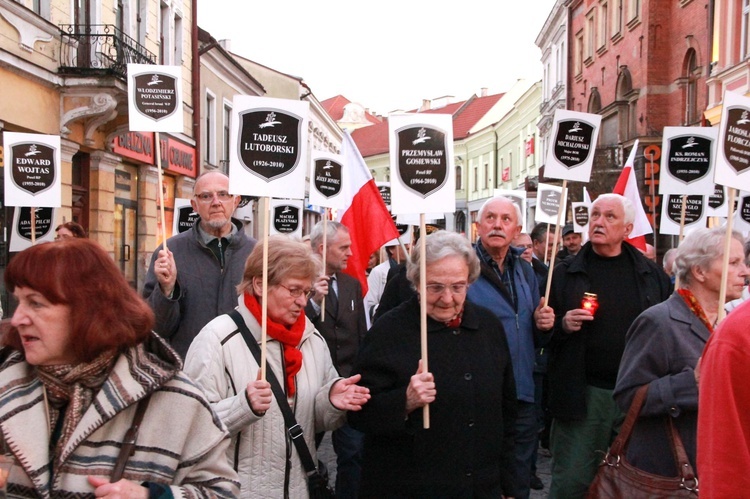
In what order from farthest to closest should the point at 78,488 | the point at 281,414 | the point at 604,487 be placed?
the point at 604,487 < the point at 281,414 < the point at 78,488

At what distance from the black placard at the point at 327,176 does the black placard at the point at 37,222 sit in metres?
2.92

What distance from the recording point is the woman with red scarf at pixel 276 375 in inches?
123

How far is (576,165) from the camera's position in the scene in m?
6.14

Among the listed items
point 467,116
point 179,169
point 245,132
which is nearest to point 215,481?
point 245,132

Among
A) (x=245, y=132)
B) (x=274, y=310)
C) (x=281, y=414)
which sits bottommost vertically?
(x=281, y=414)

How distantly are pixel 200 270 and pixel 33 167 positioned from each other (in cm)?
404

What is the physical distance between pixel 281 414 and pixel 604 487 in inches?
58.1

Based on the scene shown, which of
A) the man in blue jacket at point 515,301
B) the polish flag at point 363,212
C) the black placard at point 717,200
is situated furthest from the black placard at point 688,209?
the man in blue jacket at point 515,301

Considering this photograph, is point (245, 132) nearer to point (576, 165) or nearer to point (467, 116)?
point (576, 165)

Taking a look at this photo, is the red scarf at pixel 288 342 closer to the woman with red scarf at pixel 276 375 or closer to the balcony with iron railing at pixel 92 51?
the woman with red scarf at pixel 276 375

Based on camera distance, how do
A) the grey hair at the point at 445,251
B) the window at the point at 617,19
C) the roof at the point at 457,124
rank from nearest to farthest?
the grey hair at the point at 445,251 → the window at the point at 617,19 → the roof at the point at 457,124

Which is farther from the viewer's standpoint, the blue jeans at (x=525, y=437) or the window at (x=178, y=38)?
the window at (x=178, y=38)

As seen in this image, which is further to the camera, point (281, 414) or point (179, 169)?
point (179, 169)

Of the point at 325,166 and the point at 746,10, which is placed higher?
the point at 746,10
